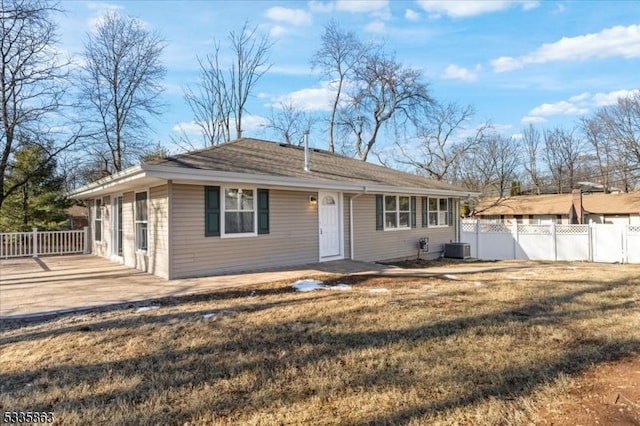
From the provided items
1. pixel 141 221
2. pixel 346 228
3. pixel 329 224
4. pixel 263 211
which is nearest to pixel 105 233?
pixel 141 221

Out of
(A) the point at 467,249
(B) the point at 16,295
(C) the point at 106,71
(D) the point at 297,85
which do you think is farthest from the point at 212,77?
(B) the point at 16,295

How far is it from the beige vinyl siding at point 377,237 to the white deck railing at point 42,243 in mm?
10509

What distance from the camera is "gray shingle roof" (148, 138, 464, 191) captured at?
882cm

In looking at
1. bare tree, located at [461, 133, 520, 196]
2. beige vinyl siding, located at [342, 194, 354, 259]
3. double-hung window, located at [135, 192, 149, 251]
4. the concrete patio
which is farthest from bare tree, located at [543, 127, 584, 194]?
double-hung window, located at [135, 192, 149, 251]

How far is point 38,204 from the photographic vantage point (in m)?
20.6

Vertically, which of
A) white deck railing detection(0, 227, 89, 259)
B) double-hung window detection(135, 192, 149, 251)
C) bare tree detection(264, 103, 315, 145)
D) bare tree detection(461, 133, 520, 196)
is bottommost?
white deck railing detection(0, 227, 89, 259)

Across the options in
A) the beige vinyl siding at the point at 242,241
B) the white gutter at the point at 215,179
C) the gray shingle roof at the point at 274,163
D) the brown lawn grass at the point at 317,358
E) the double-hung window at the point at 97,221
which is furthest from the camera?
the double-hung window at the point at 97,221

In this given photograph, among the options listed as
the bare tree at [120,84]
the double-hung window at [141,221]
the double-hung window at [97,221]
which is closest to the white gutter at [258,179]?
the double-hung window at [141,221]

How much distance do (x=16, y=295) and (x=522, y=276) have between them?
417 inches

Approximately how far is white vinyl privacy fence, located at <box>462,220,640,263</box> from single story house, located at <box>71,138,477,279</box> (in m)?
3.98

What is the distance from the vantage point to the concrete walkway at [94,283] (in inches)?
248

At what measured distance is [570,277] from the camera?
9.01m

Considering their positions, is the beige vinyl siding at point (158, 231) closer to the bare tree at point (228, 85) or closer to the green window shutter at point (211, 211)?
the green window shutter at point (211, 211)

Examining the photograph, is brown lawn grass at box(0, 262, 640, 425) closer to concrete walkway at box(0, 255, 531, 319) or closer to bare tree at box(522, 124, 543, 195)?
concrete walkway at box(0, 255, 531, 319)
